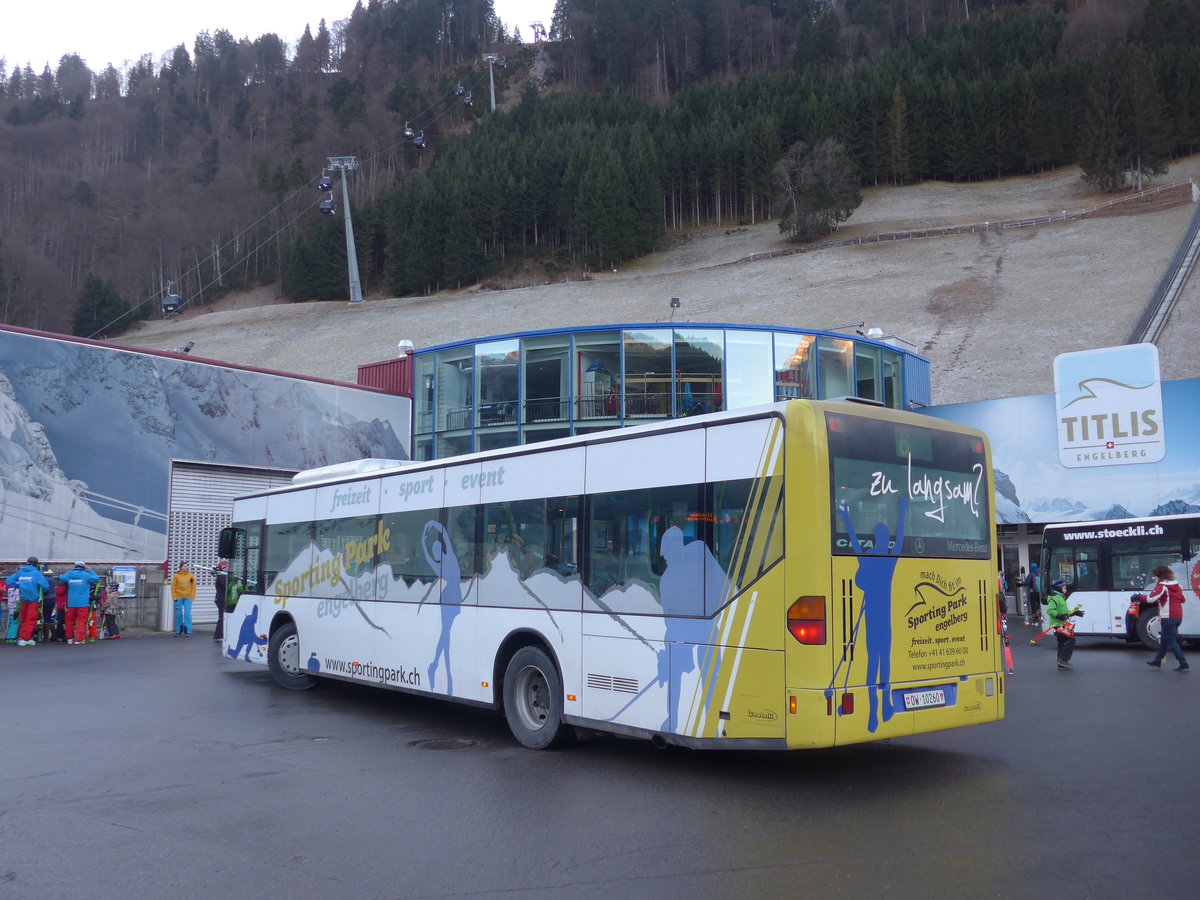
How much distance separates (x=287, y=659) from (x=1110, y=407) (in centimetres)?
2519

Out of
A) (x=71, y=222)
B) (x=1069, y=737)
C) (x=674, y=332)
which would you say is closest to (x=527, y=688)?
(x=1069, y=737)

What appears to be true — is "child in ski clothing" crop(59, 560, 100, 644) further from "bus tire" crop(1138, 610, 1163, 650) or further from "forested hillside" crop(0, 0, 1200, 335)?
"forested hillside" crop(0, 0, 1200, 335)

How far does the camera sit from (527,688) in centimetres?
938

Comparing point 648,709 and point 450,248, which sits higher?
point 450,248

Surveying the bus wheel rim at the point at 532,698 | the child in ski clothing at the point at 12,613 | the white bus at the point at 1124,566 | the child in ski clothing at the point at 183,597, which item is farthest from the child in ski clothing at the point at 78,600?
the white bus at the point at 1124,566

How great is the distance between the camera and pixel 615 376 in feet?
105

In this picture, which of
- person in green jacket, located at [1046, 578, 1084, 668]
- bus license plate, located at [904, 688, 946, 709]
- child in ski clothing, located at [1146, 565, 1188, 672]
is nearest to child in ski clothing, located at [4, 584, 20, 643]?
bus license plate, located at [904, 688, 946, 709]

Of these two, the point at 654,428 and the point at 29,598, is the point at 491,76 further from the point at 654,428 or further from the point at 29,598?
the point at 654,428

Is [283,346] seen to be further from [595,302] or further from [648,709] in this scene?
Result: [648,709]

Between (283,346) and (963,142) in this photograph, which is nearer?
(283,346)

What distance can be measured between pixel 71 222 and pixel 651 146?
223ft

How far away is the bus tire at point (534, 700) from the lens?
8891 millimetres

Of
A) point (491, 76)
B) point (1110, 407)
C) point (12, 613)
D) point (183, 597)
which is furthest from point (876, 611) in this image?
point (491, 76)

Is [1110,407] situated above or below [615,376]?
below
